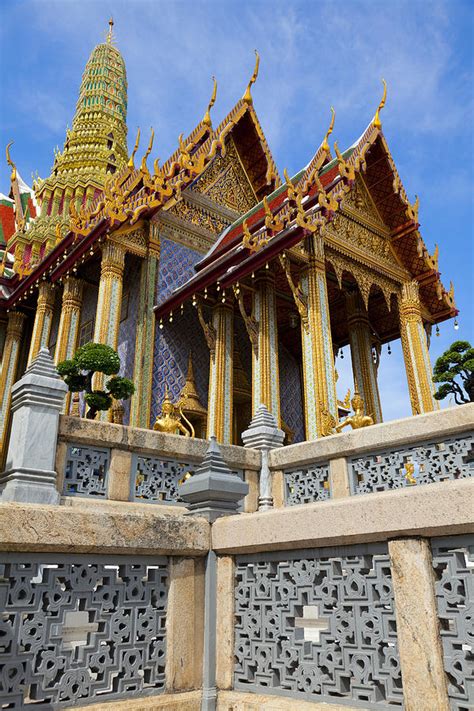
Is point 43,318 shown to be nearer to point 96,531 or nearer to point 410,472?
point 410,472

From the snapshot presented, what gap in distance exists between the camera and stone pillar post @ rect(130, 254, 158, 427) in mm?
9852

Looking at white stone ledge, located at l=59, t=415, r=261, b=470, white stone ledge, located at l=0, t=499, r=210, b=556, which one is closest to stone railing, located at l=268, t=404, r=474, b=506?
white stone ledge, located at l=59, t=415, r=261, b=470

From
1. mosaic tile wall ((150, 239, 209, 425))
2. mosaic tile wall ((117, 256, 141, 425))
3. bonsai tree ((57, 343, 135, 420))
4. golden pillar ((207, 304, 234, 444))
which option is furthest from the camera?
mosaic tile wall ((150, 239, 209, 425))

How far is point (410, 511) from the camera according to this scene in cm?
248

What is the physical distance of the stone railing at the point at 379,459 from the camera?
16.4ft

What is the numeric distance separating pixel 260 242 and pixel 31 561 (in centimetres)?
761

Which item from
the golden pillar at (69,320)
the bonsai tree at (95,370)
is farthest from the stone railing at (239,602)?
the golden pillar at (69,320)

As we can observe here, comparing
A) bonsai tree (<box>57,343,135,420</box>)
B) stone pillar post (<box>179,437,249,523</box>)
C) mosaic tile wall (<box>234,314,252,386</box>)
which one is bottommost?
stone pillar post (<box>179,437,249,523</box>)

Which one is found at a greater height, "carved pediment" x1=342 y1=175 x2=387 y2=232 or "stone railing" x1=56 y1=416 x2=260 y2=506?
"carved pediment" x1=342 y1=175 x2=387 y2=232

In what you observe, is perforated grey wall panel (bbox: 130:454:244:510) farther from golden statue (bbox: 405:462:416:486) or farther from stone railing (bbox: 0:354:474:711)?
golden statue (bbox: 405:462:416:486)

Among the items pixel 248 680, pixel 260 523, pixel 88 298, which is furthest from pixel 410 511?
pixel 88 298

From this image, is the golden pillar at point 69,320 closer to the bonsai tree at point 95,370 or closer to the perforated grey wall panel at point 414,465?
the bonsai tree at point 95,370

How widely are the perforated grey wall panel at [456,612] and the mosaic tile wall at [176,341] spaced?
804 centimetres

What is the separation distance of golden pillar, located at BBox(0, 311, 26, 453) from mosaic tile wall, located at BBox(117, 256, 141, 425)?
3.84m
